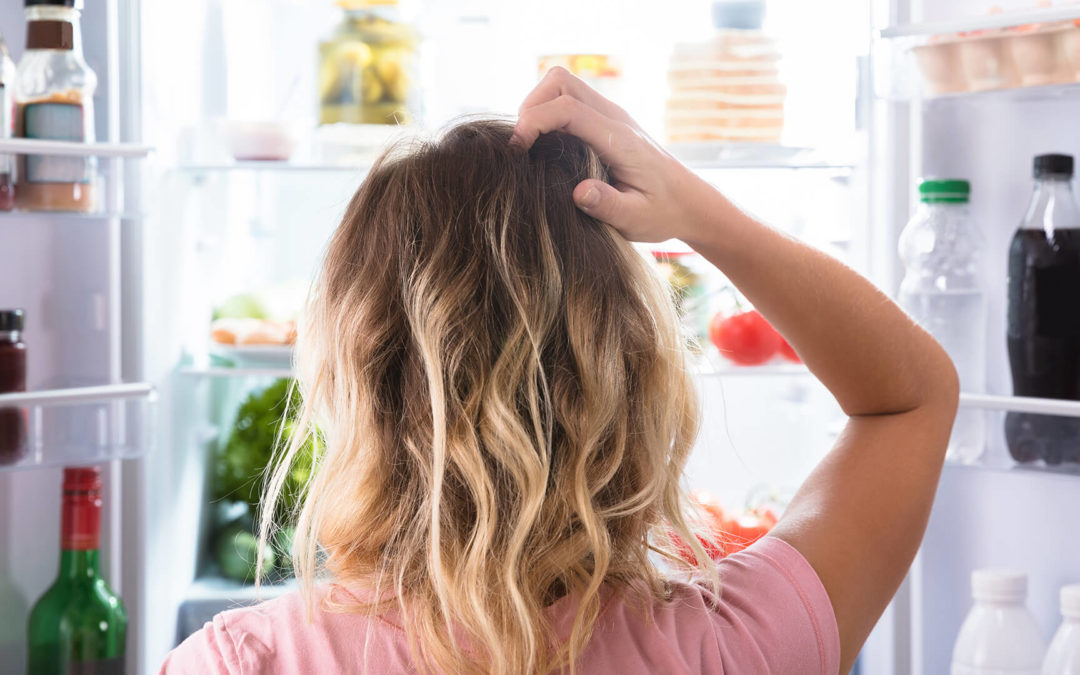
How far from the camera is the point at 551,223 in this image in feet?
2.32

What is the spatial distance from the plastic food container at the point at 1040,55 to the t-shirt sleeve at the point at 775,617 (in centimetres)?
78

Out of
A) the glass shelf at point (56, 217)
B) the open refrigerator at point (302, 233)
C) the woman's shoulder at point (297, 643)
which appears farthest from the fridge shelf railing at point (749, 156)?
the woman's shoulder at point (297, 643)

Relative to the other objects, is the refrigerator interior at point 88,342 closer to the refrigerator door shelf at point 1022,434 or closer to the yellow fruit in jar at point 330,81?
the yellow fruit in jar at point 330,81

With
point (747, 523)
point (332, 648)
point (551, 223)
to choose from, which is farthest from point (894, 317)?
point (747, 523)

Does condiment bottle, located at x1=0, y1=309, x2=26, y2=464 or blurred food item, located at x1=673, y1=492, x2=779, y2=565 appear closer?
condiment bottle, located at x1=0, y1=309, x2=26, y2=464

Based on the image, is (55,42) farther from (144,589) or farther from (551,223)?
(551,223)

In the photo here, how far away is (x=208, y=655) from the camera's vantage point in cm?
64

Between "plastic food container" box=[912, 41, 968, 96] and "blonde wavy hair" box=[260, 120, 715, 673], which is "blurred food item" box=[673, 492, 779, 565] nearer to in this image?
"plastic food container" box=[912, 41, 968, 96]

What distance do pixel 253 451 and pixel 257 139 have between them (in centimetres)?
60

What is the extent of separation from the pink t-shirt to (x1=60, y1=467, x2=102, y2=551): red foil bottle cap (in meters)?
Answer: 0.85

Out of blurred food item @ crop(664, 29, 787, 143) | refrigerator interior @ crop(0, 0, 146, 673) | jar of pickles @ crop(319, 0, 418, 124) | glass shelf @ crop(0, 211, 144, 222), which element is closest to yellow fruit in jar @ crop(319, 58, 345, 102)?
jar of pickles @ crop(319, 0, 418, 124)

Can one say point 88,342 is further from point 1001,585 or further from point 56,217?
point 1001,585

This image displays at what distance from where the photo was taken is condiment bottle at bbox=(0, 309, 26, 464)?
4.49ft

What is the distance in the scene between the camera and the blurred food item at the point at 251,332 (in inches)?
72.4
